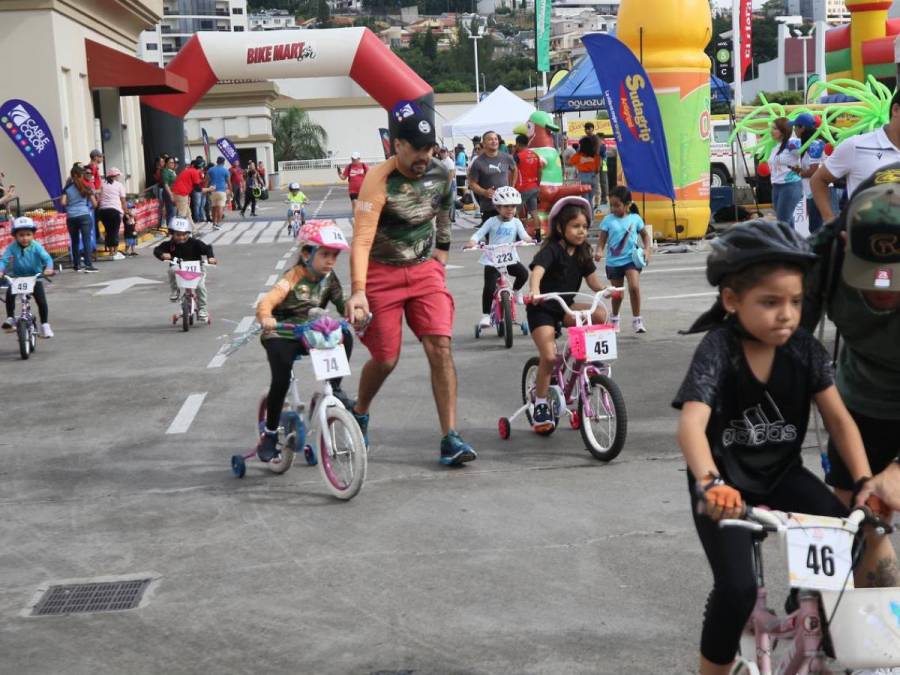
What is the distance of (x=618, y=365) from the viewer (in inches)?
456

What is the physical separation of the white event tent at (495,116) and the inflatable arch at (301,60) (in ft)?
17.8

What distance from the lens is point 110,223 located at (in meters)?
26.1

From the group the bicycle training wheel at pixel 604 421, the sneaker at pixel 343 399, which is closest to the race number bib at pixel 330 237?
the sneaker at pixel 343 399

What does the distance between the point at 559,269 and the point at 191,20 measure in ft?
580

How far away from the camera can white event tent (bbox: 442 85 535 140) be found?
40031 millimetres

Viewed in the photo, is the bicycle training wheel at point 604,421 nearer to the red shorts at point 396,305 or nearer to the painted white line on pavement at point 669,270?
the red shorts at point 396,305

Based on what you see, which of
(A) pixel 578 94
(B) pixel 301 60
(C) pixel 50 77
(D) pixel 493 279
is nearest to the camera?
(D) pixel 493 279

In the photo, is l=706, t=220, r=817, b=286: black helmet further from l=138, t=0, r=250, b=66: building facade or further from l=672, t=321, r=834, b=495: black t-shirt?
l=138, t=0, r=250, b=66: building facade

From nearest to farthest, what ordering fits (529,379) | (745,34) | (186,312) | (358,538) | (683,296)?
(358,538)
(529,379)
(186,312)
(683,296)
(745,34)

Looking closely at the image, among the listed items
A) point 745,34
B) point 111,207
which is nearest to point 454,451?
point 111,207

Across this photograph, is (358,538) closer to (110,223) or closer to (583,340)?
(583,340)

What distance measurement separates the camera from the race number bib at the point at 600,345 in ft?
26.9

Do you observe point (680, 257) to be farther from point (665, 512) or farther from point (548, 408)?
point (665, 512)

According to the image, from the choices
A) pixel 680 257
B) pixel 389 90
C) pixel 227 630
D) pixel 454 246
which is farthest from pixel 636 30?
pixel 227 630
